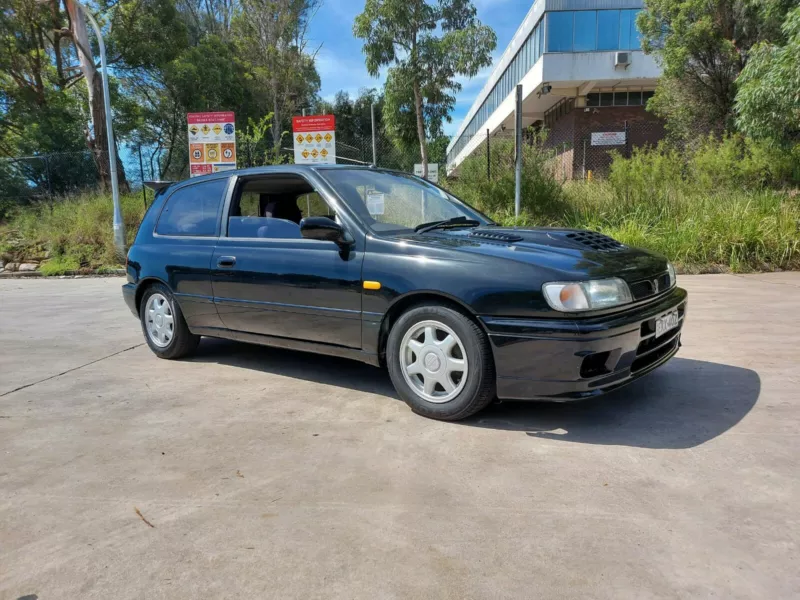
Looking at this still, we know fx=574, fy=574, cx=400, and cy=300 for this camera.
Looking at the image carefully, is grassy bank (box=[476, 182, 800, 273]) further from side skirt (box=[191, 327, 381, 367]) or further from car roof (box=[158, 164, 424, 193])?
side skirt (box=[191, 327, 381, 367])

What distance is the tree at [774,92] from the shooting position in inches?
366

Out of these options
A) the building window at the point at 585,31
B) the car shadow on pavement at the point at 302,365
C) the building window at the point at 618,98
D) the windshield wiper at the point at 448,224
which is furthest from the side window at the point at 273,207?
the building window at the point at 618,98

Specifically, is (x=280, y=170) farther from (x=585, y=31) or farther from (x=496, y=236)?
(x=585, y=31)

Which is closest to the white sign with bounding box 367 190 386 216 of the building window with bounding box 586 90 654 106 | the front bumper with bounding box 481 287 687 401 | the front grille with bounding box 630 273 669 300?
the front bumper with bounding box 481 287 687 401

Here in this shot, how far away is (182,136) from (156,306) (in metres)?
24.5

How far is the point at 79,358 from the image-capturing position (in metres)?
5.25

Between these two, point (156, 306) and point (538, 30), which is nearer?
point (156, 306)

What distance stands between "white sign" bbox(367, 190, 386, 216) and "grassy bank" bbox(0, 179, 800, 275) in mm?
7120

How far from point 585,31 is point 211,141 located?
20.8 meters

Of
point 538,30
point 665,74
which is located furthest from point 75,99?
point 665,74

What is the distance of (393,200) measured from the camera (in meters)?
4.14

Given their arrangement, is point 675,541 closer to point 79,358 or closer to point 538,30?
point 79,358

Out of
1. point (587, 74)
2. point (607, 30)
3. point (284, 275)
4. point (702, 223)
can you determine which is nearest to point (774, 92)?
point (702, 223)

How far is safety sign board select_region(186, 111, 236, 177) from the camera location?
13.0 m
